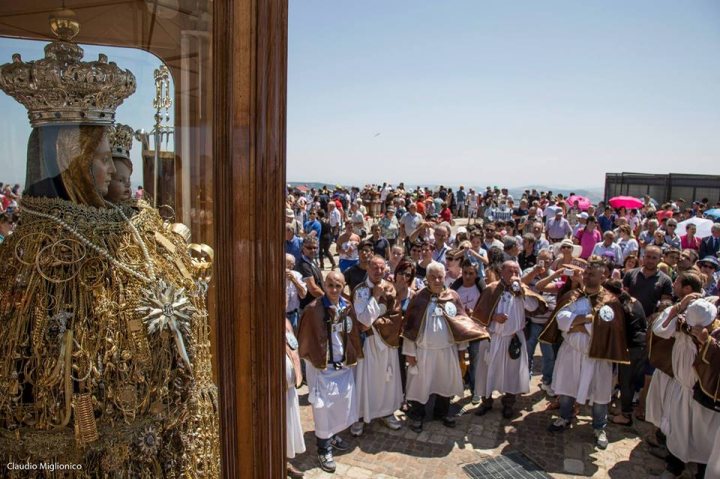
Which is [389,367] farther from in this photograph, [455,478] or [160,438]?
[160,438]

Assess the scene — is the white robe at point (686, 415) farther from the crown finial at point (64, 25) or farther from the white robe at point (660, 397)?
the crown finial at point (64, 25)

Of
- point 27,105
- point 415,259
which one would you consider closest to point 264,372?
point 27,105

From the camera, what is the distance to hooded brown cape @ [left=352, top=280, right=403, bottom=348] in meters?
5.22

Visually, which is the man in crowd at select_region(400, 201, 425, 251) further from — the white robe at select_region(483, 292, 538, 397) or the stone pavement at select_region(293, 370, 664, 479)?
the stone pavement at select_region(293, 370, 664, 479)

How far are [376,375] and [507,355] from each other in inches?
57.9

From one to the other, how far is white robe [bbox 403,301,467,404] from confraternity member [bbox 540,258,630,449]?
40.5 inches

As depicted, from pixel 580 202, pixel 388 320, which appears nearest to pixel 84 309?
pixel 388 320

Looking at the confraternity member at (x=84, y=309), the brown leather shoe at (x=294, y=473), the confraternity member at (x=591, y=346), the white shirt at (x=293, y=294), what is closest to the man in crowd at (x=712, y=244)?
the confraternity member at (x=591, y=346)

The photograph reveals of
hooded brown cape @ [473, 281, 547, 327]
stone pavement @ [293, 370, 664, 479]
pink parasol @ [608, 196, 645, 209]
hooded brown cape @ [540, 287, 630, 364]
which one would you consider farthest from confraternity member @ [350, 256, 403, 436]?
pink parasol @ [608, 196, 645, 209]

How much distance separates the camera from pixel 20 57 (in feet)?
4.54

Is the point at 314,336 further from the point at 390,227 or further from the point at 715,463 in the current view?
the point at 390,227

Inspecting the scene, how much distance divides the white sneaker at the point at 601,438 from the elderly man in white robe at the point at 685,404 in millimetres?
576

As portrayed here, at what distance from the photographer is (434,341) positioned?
17.1 ft

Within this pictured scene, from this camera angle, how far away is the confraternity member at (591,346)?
4.94 metres
